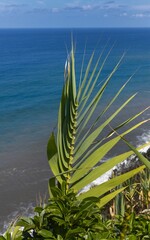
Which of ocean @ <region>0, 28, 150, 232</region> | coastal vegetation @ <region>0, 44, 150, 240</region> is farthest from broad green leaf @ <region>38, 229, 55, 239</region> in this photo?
ocean @ <region>0, 28, 150, 232</region>

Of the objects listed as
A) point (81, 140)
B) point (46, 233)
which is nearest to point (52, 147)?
point (81, 140)

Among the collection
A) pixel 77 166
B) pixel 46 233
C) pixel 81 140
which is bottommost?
pixel 46 233

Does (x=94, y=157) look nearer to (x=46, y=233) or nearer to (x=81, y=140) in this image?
(x=81, y=140)

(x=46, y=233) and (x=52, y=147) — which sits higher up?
(x=52, y=147)

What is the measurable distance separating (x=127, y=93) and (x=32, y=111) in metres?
12.0

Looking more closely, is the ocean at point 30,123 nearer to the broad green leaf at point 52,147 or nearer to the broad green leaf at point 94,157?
the broad green leaf at point 52,147

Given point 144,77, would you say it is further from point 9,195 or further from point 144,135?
point 9,195

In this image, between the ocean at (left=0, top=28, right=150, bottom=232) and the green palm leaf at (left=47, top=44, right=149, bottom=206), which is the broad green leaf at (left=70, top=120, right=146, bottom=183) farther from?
the ocean at (left=0, top=28, right=150, bottom=232)

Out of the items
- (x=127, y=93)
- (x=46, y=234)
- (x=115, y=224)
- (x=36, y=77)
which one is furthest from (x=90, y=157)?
(x=36, y=77)

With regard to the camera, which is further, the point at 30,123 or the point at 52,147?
the point at 30,123

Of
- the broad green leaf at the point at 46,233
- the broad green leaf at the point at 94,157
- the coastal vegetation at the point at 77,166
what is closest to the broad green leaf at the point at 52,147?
the coastal vegetation at the point at 77,166

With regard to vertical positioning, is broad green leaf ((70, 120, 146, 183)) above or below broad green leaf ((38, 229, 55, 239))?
above

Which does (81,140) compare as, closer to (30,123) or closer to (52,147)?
(52,147)

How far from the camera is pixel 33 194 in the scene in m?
15.9
